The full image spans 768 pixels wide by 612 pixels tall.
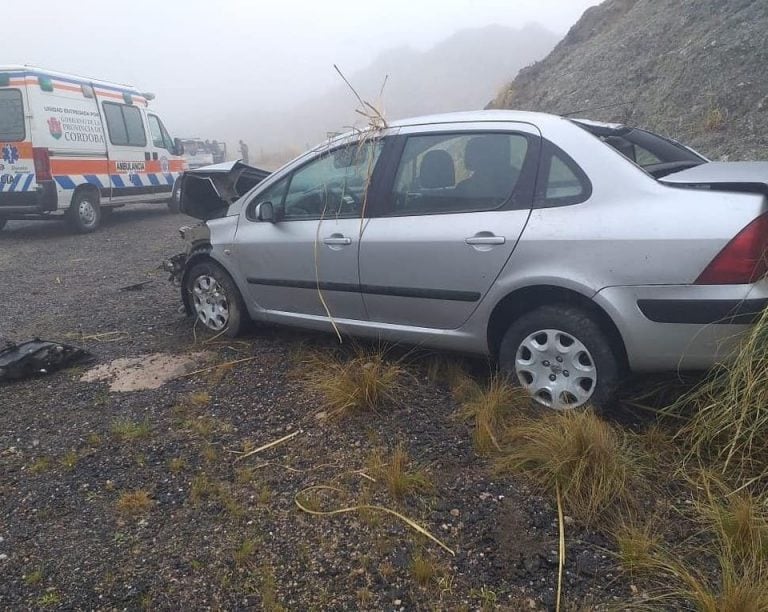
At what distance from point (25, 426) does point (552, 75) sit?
12247mm

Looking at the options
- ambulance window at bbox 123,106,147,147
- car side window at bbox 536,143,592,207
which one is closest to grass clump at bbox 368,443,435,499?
car side window at bbox 536,143,592,207

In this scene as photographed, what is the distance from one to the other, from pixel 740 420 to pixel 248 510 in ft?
6.96

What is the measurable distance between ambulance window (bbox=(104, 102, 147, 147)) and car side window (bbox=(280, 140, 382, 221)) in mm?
7772

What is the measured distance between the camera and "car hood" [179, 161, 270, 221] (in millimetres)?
5117

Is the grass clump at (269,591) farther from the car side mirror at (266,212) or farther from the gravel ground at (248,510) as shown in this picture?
the car side mirror at (266,212)

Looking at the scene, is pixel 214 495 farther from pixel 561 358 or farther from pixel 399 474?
pixel 561 358

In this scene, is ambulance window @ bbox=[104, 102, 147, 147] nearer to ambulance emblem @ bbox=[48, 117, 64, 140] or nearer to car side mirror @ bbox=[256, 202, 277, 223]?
ambulance emblem @ bbox=[48, 117, 64, 140]

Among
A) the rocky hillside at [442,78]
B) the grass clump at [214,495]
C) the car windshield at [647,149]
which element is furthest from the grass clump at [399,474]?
the rocky hillside at [442,78]

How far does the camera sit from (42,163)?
30.9 ft

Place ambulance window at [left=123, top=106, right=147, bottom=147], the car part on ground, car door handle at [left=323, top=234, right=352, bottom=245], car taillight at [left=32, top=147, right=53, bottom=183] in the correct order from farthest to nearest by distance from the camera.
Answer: ambulance window at [left=123, top=106, right=147, bottom=147], car taillight at [left=32, top=147, right=53, bottom=183], the car part on ground, car door handle at [left=323, top=234, right=352, bottom=245]

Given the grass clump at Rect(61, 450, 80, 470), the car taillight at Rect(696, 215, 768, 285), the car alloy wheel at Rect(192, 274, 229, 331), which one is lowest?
the grass clump at Rect(61, 450, 80, 470)

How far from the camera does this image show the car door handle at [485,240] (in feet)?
11.1

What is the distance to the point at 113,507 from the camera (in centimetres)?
294

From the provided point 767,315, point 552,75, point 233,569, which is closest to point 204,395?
point 233,569
